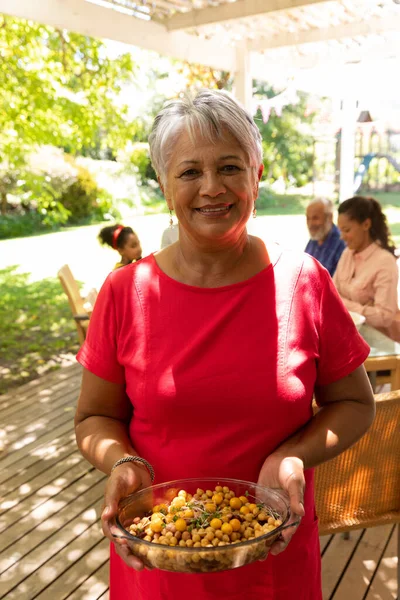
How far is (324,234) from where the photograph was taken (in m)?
4.50

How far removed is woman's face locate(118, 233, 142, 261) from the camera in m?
4.70

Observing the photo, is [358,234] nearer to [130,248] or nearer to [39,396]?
[130,248]

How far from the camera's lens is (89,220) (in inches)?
588

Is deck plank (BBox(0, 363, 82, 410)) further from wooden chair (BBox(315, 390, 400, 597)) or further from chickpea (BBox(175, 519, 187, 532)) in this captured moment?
chickpea (BBox(175, 519, 187, 532))

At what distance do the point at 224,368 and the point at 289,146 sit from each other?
1933cm

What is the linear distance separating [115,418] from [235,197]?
1.69 ft

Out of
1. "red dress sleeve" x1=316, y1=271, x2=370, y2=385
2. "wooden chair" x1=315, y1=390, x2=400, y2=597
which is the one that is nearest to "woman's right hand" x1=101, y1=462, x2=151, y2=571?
"red dress sleeve" x1=316, y1=271, x2=370, y2=385

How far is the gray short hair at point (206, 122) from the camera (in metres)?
1.14

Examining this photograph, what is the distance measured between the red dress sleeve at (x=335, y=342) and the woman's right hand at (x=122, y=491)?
1.33ft

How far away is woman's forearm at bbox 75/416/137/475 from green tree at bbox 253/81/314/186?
61.8 ft

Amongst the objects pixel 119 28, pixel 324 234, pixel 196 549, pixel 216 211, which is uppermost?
pixel 119 28

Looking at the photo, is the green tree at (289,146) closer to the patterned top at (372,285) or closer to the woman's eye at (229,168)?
the patterned top at (372,285)

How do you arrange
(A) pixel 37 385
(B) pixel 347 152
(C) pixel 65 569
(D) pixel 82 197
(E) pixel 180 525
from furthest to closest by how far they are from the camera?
(D) pixel 82 197 < (B) pixel 347 152 < (A) pixel 37 385 < (C) pixel 65 569 < (E) pixel 180 525

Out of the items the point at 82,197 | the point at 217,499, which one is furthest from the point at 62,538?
the point at 82,197
